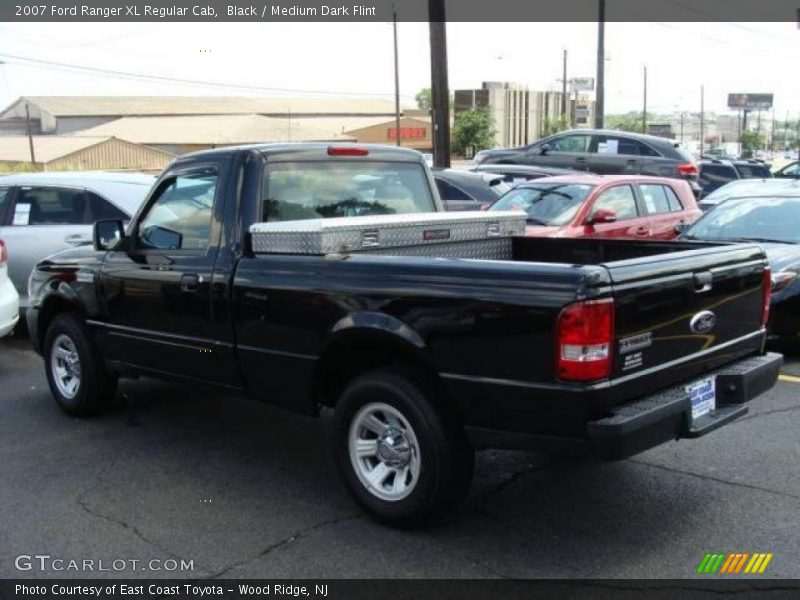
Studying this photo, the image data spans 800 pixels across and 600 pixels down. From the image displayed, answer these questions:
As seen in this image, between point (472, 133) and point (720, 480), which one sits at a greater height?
point (472, 133)

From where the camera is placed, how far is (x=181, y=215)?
5.43 meters

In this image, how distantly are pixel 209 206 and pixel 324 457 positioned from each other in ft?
5.59

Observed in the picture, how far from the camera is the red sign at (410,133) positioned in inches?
3111

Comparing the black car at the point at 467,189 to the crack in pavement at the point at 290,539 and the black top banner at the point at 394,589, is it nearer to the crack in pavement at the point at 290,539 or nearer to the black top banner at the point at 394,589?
the crack in pavement at the point at 290,539

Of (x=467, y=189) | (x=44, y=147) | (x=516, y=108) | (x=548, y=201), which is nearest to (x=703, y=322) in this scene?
(x=548, y=201)

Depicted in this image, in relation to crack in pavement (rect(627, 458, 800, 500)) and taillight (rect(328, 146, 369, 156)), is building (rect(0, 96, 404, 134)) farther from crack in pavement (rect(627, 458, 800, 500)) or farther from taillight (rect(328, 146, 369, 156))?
crack in pavement (rect(627, 458, 800, 500))

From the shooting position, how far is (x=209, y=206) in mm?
5184

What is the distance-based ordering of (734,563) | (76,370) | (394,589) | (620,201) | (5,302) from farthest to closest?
(620,201), (5,302), (76,370), (734,563), (394,589)

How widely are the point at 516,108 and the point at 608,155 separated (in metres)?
76.8

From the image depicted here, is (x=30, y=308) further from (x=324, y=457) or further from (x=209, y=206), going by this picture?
(x=324, y=457)

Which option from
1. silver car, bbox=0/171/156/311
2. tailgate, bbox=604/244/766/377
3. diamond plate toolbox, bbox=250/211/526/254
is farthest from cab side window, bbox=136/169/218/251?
silver car, bbox=0/171/156/311


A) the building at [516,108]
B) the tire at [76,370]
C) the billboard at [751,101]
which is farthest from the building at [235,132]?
the tire at [76,370]

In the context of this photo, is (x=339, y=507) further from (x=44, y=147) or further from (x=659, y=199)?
(x=44, y=147)

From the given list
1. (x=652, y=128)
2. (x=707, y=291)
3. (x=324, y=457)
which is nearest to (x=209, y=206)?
(x=324, y=457)
